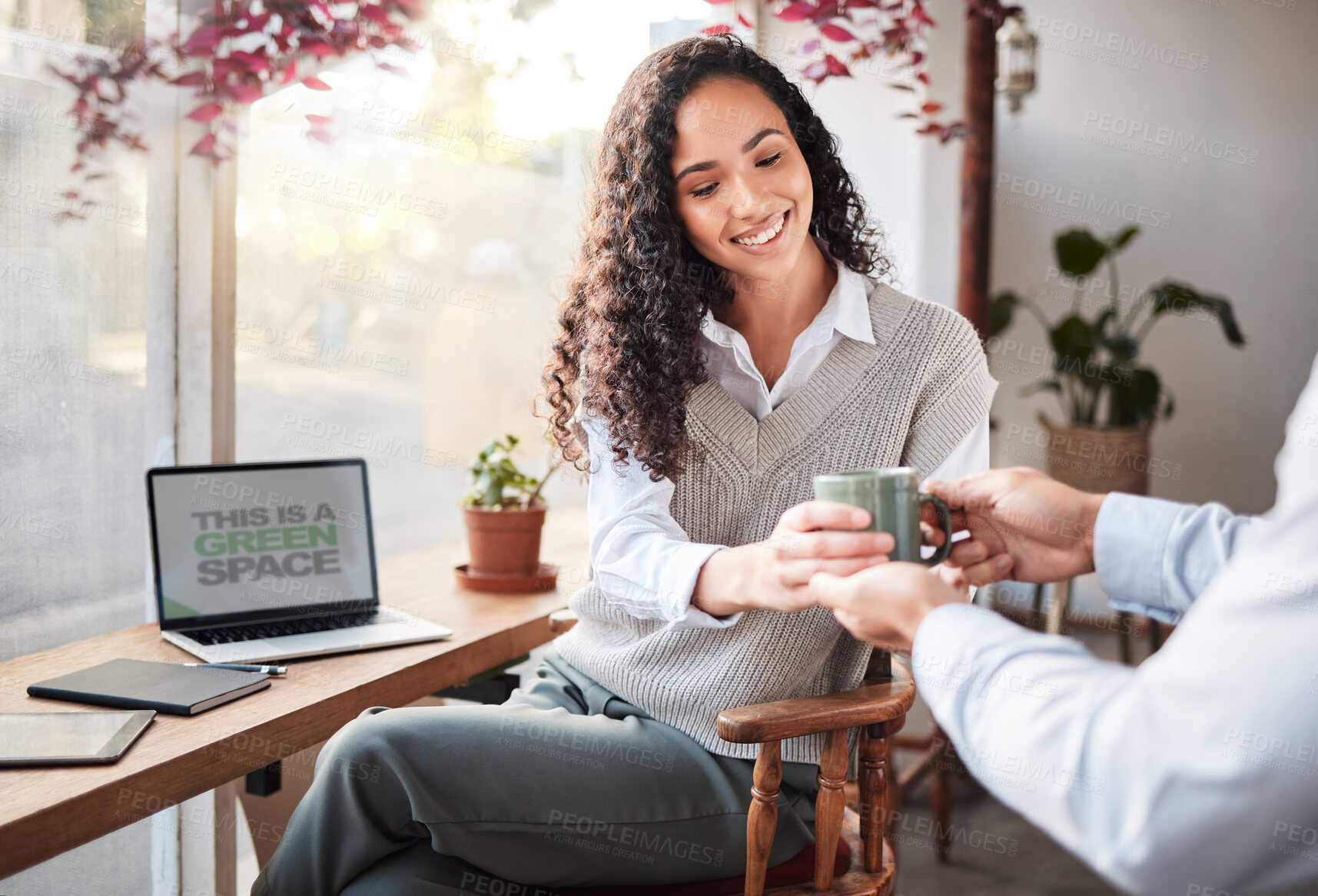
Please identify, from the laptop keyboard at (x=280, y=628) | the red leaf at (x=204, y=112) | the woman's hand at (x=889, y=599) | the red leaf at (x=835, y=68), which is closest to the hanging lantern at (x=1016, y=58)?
the red leaf at (x=835, y=68)

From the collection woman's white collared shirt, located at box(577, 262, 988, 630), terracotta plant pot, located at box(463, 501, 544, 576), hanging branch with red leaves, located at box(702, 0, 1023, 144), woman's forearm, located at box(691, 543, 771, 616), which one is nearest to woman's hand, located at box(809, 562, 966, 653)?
woman's forearm, located at box(691, 543, 771, 616)

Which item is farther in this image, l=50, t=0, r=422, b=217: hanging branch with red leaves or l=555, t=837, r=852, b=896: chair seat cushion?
l=50, t=0, r=422, b=217: hanging branch with red leaves

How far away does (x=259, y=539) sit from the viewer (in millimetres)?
1734

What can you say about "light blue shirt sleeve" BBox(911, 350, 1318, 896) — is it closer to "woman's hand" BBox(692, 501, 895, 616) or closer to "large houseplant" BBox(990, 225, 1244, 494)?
"woman's hand" BBox(692, 501, 895, 616)

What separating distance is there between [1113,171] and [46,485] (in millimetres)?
3944

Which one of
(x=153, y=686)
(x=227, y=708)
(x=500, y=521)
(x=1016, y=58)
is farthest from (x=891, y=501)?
(x=1016, y=58)

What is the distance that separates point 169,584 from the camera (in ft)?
5.40

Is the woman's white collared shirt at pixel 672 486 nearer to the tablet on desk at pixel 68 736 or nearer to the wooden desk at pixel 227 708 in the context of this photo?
the wooden desk at pixel 227 708

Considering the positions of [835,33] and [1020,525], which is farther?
[835,33]

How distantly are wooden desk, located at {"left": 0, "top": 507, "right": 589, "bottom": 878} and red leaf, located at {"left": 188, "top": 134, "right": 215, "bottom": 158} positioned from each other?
85cm

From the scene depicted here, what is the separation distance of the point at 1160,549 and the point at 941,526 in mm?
248

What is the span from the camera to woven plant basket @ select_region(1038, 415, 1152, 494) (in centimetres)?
356

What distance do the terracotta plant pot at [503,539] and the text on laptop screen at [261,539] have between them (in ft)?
0.92

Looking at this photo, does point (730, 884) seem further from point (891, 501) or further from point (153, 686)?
point (153, 686)
